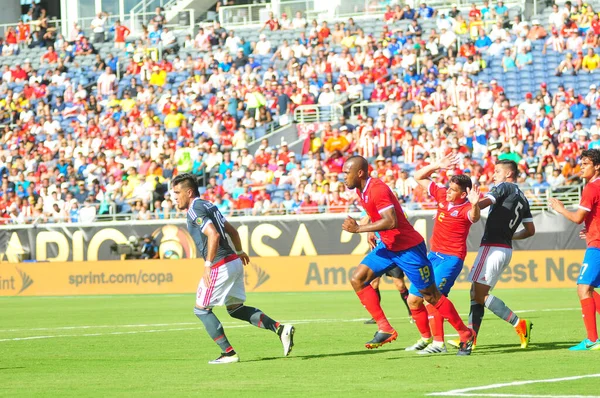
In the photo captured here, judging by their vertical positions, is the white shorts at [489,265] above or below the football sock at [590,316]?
above

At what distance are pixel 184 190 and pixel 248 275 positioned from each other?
59.5 ft

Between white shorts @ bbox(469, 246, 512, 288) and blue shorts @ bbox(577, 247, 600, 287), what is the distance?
3.20ft

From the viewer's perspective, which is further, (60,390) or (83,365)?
(83,365)

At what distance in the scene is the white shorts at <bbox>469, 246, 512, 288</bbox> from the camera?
41.4ft

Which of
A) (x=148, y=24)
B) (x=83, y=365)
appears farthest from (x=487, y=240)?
(x=148, y=24)

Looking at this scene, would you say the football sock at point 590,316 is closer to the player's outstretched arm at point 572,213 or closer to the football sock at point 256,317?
the player's outstretched arm at point 572,213

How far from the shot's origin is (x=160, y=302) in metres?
25.8

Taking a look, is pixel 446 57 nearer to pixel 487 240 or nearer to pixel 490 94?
pixel 490 94

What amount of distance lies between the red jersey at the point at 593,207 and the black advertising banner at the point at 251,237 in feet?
53.0

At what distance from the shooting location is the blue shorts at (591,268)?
473 inches

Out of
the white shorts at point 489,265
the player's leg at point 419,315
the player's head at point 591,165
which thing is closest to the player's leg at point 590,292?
the player's head at point 591,165

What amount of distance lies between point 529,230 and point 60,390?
19.6 feet

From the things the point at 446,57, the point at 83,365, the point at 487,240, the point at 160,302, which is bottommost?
the point at 160,302

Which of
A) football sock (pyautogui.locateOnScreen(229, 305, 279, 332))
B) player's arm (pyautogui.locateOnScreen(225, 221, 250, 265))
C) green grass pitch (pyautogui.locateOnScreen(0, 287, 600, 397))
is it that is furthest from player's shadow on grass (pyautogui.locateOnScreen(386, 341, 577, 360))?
player's arm (pyautogui.locateOnScreen(225, 221, 250, 265))
